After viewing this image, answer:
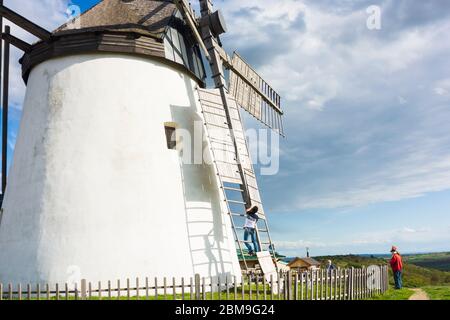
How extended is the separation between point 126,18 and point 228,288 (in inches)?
302

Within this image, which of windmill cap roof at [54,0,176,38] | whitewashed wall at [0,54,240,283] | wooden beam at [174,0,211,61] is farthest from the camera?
wooden beam at [174,0,211,61]

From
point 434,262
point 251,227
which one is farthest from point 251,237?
point 434,262

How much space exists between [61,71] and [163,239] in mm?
4949

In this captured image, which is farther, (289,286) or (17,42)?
(17,42)

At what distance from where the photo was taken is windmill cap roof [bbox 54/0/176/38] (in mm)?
11838

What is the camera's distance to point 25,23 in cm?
1185

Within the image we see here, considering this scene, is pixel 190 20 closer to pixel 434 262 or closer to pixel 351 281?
pixel 351 281

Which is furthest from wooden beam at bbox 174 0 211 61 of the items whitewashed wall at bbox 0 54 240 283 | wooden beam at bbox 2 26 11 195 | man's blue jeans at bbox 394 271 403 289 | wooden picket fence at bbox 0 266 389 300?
man's blue jeans at bbox 394 271 403 289

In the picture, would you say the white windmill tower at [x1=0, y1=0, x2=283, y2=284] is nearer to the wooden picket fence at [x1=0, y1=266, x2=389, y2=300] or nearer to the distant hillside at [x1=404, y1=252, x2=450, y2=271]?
the wooden picket fence at [x1=0, y1=266, x2=389, y2=300]

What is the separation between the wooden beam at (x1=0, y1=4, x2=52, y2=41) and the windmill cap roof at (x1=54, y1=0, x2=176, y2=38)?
0.30 m

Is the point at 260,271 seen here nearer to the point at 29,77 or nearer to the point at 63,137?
the point at 63,137

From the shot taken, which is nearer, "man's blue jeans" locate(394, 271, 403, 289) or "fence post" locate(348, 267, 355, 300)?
"fence post" locate(348, 267, 355, 300)

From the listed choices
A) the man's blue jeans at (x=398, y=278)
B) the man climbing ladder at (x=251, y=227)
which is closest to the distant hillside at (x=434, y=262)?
the man's blue jeans at (x=398, y=278)

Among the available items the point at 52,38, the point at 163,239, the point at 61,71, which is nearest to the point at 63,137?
the point at 61,71
